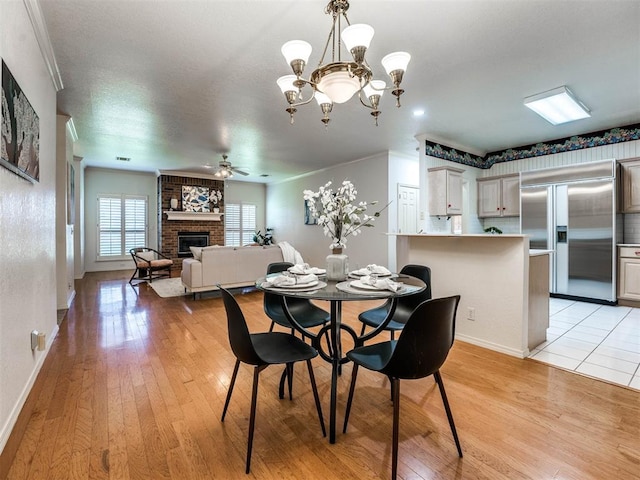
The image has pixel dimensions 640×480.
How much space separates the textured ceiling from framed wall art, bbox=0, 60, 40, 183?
73 cm

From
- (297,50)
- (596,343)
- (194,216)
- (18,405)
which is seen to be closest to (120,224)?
(194,216)

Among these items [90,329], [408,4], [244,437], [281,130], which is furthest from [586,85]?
[90,329]

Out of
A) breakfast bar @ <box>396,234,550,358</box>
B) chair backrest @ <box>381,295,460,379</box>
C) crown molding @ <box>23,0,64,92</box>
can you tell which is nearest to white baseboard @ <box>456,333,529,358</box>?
breakfast bar @ <box>396,234,550,358</box>

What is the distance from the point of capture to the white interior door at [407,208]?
6047mm

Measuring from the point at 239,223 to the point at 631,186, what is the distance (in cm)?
880

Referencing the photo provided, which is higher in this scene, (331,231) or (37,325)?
(331,231)

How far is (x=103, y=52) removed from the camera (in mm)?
2611

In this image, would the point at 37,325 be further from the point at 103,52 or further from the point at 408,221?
the point at 408,221

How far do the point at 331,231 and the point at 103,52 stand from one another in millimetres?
2477

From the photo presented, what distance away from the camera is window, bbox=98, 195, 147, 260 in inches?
309

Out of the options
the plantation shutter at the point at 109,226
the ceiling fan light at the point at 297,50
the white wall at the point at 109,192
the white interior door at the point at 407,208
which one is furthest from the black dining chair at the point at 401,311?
the plantation shutter at the point at 109,226

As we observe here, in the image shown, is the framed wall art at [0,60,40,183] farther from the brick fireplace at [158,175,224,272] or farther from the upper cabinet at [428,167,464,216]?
the brick fireplace at [158,175,224,272]

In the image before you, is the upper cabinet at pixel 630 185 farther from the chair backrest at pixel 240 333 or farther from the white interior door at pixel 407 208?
the chair backrest at pixel 240 333

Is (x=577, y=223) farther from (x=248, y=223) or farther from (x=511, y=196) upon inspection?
(x=248, y=223)
